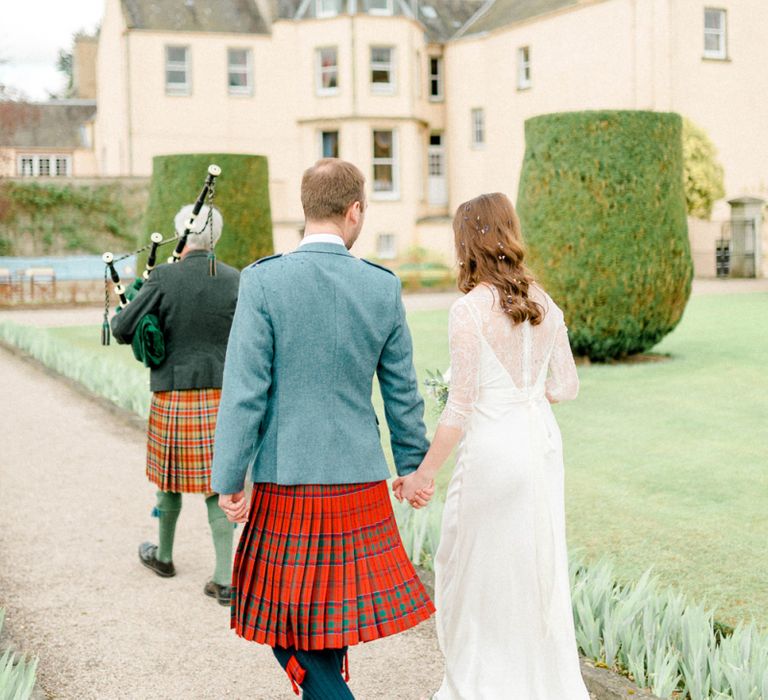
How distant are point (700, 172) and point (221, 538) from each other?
85.3 feet

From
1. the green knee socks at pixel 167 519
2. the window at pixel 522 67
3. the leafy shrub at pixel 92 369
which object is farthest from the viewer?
the window at pixel 522 67

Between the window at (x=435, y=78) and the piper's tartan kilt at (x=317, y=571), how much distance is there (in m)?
35.1

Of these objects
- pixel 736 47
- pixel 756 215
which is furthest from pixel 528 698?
pixel 736 47

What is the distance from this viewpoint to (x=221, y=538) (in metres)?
5.06

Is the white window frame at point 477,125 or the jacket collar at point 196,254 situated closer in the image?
the jacket collar at point 196,254

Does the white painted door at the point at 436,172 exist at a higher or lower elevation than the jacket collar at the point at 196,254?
higher

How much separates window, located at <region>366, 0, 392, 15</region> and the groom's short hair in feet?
109

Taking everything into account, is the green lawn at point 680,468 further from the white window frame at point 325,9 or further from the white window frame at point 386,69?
the white window frame at point 325,9

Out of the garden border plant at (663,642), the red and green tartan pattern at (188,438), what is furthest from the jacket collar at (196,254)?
the garden border plant at (663,642)

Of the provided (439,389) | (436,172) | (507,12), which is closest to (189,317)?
(439,389)

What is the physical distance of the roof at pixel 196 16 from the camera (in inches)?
1359

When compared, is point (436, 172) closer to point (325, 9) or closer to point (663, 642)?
point (325, 9)

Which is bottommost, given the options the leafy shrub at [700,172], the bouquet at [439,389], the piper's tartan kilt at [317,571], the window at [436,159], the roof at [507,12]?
the piper's tartan kilt at [317,571]

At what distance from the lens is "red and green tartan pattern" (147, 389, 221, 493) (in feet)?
16.7
